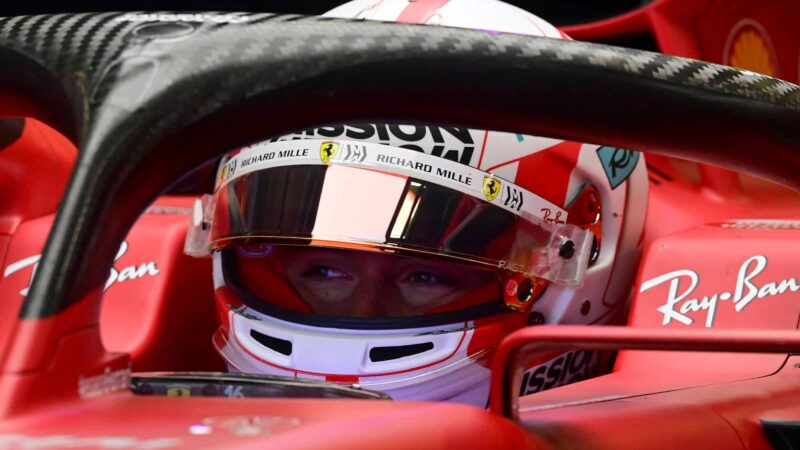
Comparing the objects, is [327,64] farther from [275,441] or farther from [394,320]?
[394,320]

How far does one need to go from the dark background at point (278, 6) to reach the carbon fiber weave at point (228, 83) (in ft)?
7.37

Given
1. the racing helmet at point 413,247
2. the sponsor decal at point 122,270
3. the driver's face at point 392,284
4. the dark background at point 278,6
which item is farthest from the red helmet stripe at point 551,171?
the dark background at point 278,6

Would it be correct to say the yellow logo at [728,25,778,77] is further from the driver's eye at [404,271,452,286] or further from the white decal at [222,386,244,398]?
the white decal at [222,386,244,398]

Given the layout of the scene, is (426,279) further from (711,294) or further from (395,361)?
(711,294)

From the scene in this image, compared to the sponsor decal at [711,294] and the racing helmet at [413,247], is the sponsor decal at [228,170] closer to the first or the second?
the racing helmet at [413,247]

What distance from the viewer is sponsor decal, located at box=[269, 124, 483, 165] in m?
1.00

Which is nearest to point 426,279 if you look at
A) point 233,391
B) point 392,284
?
point 392,284

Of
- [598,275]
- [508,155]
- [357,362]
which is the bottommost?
[357,362]

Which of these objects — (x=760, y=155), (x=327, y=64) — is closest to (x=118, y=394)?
(x=327, y=64)

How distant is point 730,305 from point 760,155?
0.51 meters

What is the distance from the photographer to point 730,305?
1.00 metres

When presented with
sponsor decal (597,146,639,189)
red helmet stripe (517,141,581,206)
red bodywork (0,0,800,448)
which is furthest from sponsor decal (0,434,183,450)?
sponsor decal (597,146,639,189)

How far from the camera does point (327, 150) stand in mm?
1018

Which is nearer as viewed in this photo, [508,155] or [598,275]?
[508,155]
